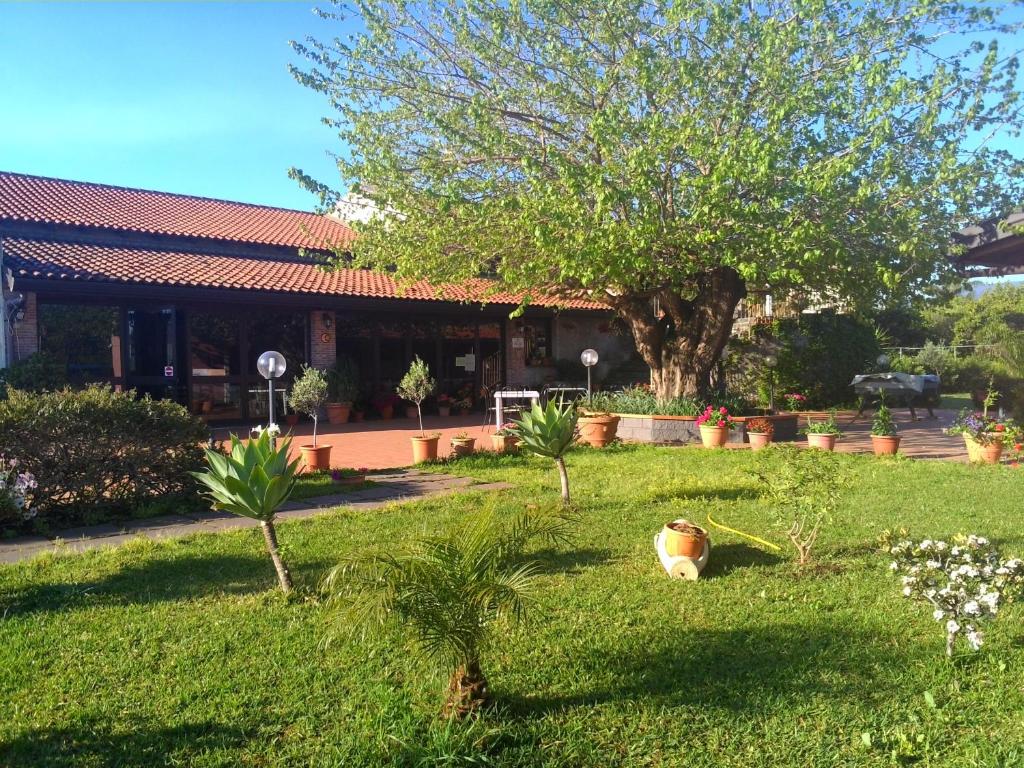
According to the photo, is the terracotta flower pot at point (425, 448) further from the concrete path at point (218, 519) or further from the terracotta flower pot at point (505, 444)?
the terracotta flower pot at point (505, 444)

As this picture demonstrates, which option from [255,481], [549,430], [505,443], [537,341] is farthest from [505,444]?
[537,341]

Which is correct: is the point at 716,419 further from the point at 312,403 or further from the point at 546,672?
Answer: the point at 546,672

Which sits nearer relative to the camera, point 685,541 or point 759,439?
point 685,541

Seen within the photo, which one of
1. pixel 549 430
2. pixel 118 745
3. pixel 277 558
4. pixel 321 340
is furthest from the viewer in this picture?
pixel 321 340

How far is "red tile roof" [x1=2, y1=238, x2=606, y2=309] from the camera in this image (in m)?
12.9

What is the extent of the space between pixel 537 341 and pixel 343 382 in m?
7.05

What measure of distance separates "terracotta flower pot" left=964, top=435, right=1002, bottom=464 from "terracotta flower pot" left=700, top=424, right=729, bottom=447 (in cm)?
339

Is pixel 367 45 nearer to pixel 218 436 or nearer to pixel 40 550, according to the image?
pixel 218 436

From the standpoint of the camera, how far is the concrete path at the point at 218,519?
5.67 m

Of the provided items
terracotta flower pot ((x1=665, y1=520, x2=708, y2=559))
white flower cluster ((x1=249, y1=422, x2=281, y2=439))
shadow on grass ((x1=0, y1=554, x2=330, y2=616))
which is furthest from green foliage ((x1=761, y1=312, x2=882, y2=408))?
shadow on grass ((x1=0, y1=554, x2=330, y2=616))

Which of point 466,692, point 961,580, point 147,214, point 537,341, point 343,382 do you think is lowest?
point 466,692

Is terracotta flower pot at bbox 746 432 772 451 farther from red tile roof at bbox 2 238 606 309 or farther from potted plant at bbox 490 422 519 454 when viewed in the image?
red tile roof at bbox 2 238 606 309

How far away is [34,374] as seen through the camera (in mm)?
12445

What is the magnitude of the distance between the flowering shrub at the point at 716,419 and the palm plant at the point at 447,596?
9.26 m
